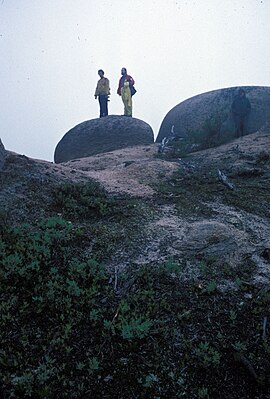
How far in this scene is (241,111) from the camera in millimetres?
15555

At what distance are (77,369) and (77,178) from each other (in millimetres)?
6304

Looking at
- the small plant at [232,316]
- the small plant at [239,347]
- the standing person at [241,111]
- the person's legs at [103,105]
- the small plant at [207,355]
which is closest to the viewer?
the small plant at [207,355]

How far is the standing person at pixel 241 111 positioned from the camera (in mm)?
15383

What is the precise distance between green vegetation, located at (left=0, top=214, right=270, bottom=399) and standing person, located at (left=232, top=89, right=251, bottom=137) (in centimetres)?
1259

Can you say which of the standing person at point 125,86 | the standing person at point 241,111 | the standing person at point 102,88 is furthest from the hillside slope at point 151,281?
the standing person at point 125,86

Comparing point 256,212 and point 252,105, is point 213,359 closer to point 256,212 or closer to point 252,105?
point 256,212

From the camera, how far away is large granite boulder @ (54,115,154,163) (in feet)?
59.0

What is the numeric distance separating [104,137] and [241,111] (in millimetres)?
7726

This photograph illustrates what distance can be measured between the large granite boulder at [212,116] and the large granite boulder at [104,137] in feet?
5.61

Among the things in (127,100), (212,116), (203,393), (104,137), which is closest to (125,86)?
(127,100)

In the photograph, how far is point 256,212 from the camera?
6871mm

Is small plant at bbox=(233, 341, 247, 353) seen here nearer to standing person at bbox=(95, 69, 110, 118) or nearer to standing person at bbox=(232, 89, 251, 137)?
standing person at bbox=(232, 89, 251, 137)

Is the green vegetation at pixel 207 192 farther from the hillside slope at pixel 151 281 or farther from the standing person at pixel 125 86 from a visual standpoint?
the standing person at pixel 125 86

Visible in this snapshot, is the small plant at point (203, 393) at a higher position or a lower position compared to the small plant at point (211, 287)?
lower
